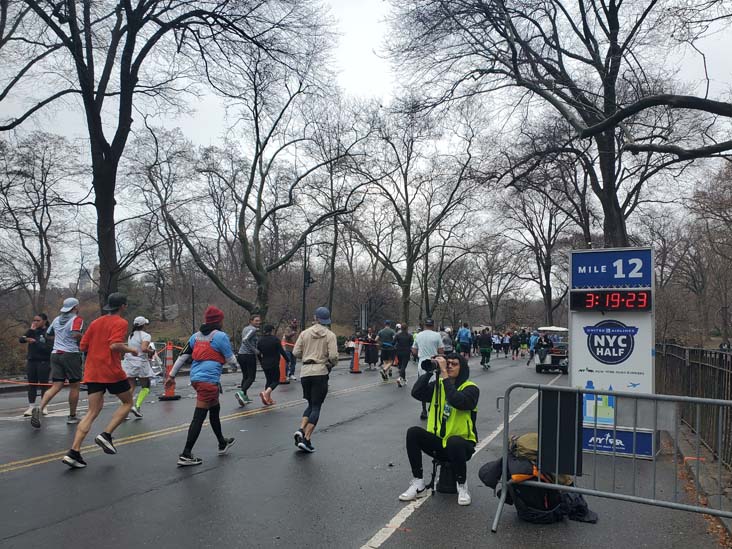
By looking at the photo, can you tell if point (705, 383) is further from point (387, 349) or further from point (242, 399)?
point (387, 349)

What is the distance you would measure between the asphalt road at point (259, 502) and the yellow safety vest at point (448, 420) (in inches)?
24.8

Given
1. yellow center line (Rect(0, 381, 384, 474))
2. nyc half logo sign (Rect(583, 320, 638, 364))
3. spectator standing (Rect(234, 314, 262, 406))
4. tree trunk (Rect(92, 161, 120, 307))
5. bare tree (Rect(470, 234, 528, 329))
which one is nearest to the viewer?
yellow center line (Rect(0, 381, 384, 474))

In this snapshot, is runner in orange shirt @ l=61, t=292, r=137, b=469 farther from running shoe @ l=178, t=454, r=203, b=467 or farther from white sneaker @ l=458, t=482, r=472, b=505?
white sneaker @ l=458, t=482, r=472, b=505

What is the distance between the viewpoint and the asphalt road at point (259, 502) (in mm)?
4988

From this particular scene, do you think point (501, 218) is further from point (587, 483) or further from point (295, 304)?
point (587, 483)

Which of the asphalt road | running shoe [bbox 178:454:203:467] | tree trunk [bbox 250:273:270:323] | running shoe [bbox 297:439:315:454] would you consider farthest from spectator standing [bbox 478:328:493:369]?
running shoe [bbox 178:454:203:467]

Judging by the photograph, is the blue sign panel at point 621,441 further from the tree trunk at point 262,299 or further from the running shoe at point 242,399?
the tree trunk at point 262,299

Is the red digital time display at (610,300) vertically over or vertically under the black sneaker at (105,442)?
over

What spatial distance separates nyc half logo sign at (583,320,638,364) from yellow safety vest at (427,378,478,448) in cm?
357

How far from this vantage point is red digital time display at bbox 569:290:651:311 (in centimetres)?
855

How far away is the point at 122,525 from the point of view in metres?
5.17

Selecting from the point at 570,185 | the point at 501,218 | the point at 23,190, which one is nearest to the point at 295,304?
the point at 501,218

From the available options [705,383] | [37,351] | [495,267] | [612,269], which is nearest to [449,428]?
[612,269]

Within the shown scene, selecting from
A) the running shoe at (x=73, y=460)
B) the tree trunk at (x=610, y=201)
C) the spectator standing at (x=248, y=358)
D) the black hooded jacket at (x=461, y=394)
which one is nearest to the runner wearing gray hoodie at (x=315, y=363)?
the black hooded jacket at (x=461, y=394)
